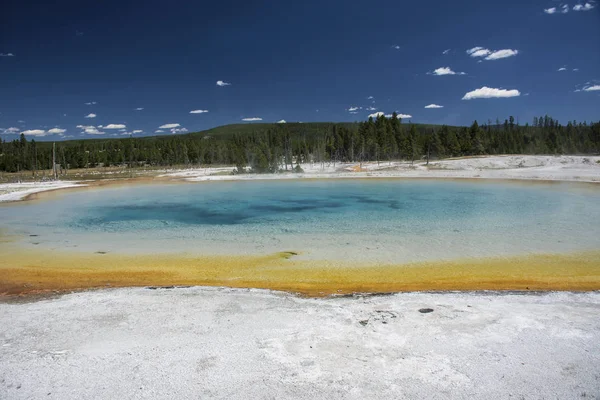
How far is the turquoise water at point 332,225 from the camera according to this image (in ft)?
38.2

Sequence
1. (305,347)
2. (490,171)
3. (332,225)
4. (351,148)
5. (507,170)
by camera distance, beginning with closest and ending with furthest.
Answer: (305,347)
(332,225)
(507,170)
(490,171)
(351,148)

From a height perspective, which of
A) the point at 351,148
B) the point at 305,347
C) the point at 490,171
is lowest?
the point at 305,347

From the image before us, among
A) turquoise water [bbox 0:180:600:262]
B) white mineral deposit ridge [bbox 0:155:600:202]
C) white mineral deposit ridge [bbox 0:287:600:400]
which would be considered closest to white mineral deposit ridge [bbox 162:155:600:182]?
white mineral deposit ridge [bbox 0:155:600:202]

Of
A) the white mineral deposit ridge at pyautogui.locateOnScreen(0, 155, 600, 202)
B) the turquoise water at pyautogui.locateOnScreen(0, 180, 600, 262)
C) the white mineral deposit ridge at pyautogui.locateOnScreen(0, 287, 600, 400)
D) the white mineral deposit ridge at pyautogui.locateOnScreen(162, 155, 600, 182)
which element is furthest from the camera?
the white mineral deposit ridge at pyautogui.locateOnScreen(162, 155, 600, 182)

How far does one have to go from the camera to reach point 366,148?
78688 mm

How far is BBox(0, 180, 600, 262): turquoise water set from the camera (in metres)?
11.6

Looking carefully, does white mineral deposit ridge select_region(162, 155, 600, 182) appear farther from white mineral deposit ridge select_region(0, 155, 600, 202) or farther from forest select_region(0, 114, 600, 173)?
forest select_region(0, 114, 600, 173)

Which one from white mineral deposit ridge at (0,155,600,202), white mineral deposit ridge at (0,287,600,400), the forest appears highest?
the forest

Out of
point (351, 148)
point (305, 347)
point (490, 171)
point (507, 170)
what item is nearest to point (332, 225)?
point (305, 347)

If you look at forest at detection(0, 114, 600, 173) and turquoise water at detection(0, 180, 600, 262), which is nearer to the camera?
turquoise water at detection(0, 180, 600, 262)

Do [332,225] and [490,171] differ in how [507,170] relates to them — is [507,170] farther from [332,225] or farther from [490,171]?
[332,225]

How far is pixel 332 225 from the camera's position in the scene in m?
15.7

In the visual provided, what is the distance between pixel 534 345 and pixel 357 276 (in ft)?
13.4

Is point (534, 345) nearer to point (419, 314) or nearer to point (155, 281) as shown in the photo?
point (419, 314)
